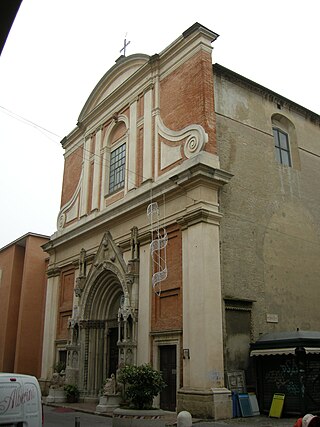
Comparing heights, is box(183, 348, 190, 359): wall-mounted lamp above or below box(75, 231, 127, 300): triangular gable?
below

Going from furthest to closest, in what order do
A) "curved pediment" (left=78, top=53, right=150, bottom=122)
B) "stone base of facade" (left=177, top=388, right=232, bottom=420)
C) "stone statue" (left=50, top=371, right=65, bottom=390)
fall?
"curved pediment" (left=78, top=53, right=150, bottom=122) < "stone statue" (left=50, top=371, right=65, bottom=390) < "stone base of facade" (left=177, top=388, right=232, bottom=420)

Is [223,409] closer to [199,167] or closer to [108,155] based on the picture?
[199,167]

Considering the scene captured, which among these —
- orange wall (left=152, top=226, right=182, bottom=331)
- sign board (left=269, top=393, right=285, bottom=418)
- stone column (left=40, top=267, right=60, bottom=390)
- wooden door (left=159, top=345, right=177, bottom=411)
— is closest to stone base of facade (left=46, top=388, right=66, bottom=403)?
stone column (left=40, top=267, right=60, bottom=390)

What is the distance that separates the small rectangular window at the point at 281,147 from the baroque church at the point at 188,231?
0.21 feet

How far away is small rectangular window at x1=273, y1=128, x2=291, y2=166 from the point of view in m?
21.1

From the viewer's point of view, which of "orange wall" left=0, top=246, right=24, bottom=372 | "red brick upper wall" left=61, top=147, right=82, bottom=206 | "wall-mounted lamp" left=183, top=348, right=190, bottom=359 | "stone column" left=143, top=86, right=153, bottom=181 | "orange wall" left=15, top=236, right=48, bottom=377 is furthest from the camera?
"orange wall" left=0, top=246, right=24, bottom=372

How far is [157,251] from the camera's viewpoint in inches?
715

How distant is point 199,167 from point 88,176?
10.5 metres

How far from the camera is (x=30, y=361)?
2836 centimetres

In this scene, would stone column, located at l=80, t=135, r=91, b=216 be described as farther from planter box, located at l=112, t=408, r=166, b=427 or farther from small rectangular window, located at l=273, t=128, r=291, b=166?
planter box, located at l=112, t=408, r=166, b=427

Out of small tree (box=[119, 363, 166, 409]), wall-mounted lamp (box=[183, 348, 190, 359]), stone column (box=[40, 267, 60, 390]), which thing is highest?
stone column (box=[40, 267, 60, 390])

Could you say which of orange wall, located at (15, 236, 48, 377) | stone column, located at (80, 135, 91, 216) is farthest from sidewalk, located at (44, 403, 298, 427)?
orange wall, located at (15, 236, 48, 377)

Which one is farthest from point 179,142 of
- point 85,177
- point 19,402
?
point 19,402

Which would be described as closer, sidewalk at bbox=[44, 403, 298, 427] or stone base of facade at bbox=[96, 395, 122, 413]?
sidewalk at bbox=[44, 403, 298, 427]
